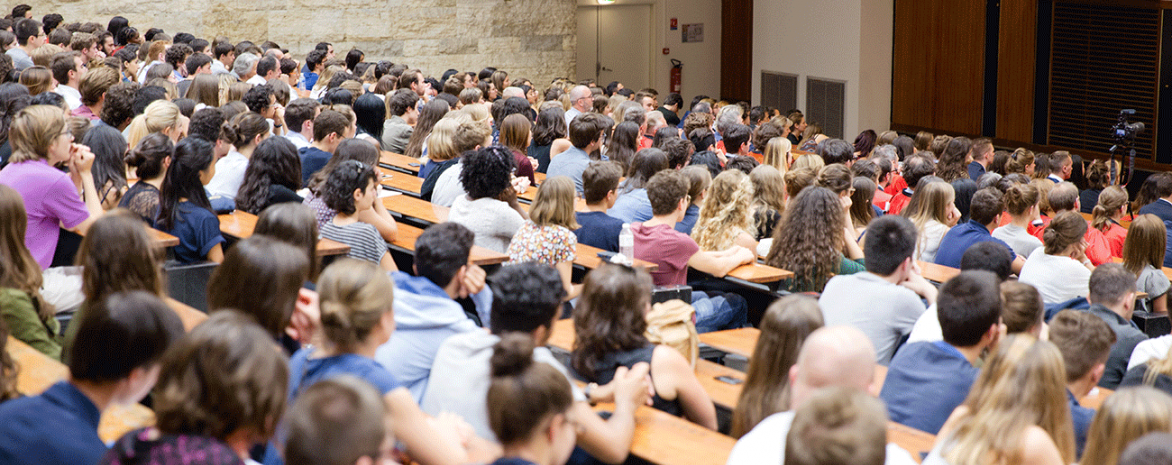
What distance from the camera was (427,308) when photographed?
10.5 ft

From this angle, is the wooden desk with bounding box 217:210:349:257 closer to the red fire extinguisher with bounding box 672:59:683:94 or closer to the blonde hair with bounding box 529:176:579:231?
the blonde hair with bounding box 529:176:579:231

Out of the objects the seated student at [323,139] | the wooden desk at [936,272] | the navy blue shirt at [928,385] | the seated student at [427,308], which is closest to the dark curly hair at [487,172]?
the seated student at [323,139]

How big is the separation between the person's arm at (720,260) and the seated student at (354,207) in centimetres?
145

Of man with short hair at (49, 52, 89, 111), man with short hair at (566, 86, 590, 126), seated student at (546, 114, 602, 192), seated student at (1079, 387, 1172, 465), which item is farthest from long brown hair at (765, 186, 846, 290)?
man with short hair at (49, 52, 89, 111)

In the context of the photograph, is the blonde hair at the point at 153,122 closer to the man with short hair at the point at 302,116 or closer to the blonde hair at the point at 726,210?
the man with short hair at the point at 302,116

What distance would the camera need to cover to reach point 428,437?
2.62m

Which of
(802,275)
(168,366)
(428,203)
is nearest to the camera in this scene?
(168,366)

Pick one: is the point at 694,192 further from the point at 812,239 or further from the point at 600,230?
the point at 812,239

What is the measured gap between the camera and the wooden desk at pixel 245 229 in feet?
14.5

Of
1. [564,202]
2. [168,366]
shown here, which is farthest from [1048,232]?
[168,366]

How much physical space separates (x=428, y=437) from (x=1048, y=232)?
3.69 metres

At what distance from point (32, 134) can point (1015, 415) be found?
A: 12.7 feet

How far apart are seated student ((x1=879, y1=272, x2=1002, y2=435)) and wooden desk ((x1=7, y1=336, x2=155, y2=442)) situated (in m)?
2.07

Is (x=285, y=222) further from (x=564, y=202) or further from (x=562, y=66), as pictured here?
(x=562, y=66)
